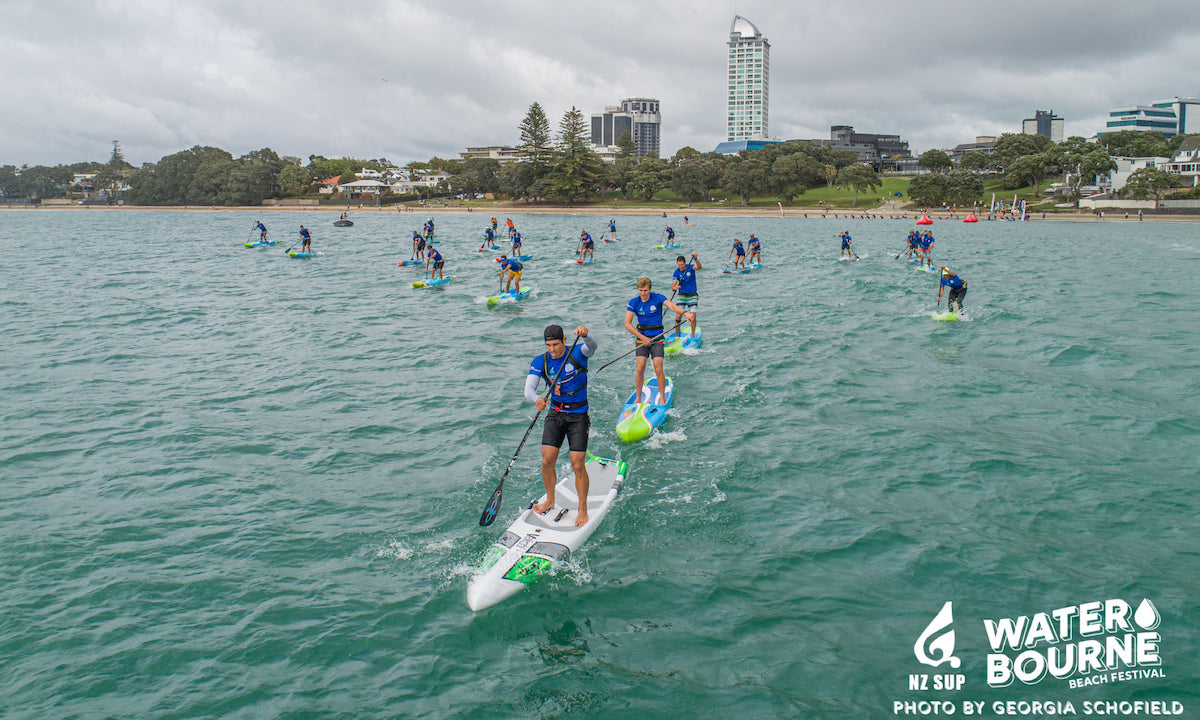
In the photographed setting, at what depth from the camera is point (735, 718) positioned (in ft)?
22.9

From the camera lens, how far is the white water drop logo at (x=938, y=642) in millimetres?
7746

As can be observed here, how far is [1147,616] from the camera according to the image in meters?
8.38

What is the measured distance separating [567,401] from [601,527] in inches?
81.0

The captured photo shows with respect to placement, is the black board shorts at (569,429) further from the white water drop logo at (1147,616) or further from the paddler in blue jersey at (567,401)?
the white water drop logo at (1147,616)

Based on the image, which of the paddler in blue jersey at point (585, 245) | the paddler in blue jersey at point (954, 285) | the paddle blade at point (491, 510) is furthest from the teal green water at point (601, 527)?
the paddler in blue jersey at point (585, 245)

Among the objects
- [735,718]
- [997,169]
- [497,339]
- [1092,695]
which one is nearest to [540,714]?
[735,718]

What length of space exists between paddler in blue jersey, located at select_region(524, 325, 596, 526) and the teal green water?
121 cm

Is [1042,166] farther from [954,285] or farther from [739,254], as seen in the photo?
[954,285]

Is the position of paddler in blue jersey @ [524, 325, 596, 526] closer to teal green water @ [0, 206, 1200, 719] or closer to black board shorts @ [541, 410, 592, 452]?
black board shorts @ [541, 410, 592, 452]

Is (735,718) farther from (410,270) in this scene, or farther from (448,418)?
(410,270)

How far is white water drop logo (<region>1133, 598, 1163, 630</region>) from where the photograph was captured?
8266mm

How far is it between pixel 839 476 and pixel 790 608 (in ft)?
13.9

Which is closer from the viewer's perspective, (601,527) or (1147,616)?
(1147,616)

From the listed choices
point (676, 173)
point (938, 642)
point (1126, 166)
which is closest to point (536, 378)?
point (938, 642)
